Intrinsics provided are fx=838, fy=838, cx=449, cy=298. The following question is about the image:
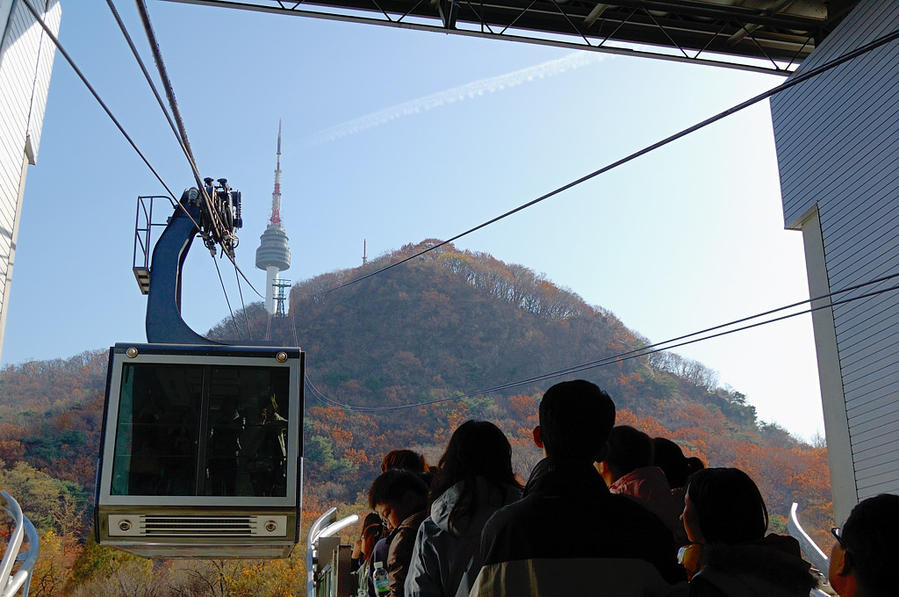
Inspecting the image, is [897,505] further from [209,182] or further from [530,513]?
[209,182]

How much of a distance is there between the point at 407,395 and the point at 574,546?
7194cm

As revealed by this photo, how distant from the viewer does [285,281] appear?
9981cm

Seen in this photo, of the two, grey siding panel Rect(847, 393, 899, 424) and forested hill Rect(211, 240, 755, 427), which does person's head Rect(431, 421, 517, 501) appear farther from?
forested hill Rect(211, 240, 755, 427)

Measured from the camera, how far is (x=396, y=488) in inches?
153

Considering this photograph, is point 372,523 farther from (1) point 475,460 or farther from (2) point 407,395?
(2) point 407,395

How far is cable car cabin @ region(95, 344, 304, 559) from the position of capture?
748 centimetres

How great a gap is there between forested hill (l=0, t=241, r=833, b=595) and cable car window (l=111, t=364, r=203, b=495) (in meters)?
21.9

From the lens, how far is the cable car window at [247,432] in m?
7.64

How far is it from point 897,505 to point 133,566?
41455 mm

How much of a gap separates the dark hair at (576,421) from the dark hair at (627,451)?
1.27m

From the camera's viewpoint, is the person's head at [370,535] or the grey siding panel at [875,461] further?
the grey siding panel at [875,461]

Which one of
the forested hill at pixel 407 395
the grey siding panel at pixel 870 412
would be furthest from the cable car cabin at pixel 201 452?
the forested hill at pixel 407 395

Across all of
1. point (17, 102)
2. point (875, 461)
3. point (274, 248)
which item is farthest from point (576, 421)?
point (274, 248)

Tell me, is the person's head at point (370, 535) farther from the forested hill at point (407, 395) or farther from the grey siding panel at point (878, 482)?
the forested hill at point (407, 395)
